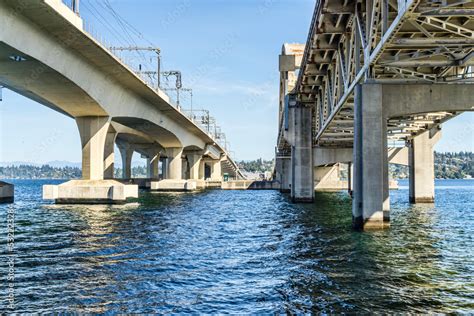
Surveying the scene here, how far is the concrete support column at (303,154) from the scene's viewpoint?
4803 centimetres

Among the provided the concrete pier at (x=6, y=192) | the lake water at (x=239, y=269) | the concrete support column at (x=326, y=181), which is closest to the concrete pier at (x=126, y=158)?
the concrete support column at (x=326, y=181)

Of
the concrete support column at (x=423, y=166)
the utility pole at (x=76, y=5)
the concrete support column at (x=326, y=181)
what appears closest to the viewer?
the utility pole at (x=76, y=5)

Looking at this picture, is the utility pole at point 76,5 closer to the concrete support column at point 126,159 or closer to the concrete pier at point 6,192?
the concrete pier at point 6,192

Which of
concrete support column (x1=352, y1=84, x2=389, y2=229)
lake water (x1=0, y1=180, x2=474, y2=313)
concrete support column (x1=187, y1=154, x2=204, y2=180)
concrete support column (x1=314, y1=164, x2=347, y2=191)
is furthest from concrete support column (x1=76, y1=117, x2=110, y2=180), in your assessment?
concrete support column (x1=187, y1=154, x2=204, y2=180)

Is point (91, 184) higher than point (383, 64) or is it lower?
lower

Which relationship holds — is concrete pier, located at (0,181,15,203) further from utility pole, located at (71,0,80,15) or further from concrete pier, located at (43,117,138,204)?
utility pole, located at (71,0,80,15)

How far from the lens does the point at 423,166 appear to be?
45000 millimetres

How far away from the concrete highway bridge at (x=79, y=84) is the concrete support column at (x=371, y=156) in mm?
17475

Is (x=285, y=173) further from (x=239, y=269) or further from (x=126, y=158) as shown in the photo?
(x=239, y=269)

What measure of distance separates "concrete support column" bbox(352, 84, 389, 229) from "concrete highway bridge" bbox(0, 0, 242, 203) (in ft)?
57.3

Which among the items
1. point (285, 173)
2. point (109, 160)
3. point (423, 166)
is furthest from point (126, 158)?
point (423, 166)

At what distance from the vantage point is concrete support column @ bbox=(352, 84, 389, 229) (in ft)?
75.2

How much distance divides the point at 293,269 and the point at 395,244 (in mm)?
6548

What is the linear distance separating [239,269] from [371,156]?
426 inches
